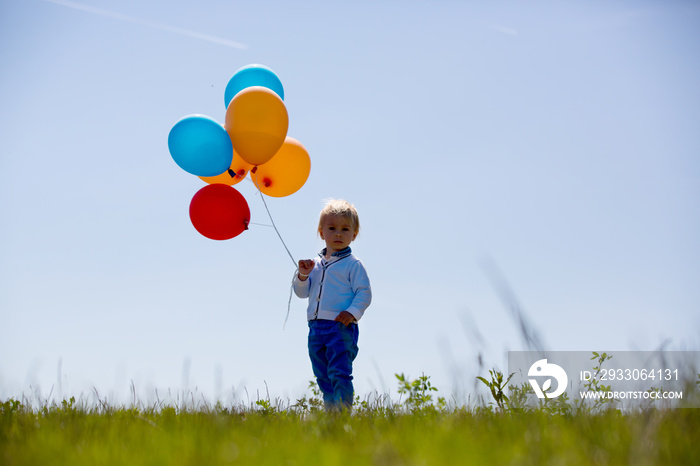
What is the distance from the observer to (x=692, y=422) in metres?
2.09

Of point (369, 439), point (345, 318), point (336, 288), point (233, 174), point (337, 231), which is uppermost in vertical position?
point (233, 174)

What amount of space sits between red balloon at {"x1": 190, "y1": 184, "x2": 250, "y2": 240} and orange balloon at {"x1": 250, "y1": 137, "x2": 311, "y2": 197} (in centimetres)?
45

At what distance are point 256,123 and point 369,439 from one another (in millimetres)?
2802

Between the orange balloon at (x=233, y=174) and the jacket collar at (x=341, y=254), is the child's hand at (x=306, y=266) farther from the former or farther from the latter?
the orange balloon at (x=233, y=174)

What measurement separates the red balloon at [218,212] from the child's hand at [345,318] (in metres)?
1.04

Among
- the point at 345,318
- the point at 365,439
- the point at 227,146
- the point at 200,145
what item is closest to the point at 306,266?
the point at 345,318

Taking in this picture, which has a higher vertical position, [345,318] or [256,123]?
[256,123]

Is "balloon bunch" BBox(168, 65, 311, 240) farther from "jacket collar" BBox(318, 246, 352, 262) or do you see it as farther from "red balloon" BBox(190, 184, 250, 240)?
"jacket collar" BBox(318, 246, 352, 262)

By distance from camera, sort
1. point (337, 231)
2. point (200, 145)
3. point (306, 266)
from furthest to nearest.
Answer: point (337, 231) < point (306, 266) < point (200, 145)

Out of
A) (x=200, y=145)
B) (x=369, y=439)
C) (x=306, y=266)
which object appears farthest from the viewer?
(x=306, y=266)

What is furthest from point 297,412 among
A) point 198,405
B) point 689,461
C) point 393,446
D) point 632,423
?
point 689,461

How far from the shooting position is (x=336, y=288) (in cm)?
455

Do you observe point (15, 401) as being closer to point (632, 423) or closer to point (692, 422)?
point (632, 423)

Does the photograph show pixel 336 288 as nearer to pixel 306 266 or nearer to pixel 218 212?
pixel 306 266
